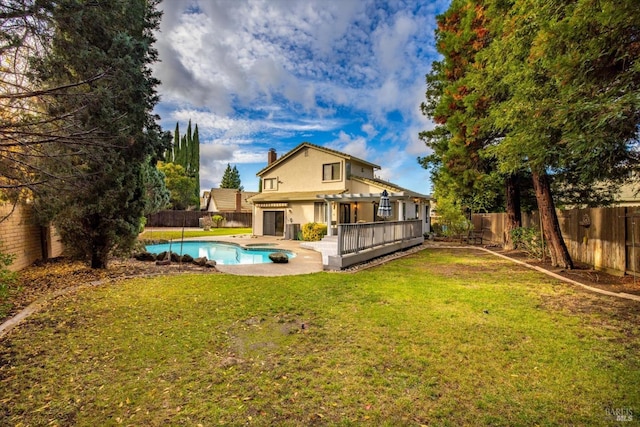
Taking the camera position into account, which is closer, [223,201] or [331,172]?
[331,172]

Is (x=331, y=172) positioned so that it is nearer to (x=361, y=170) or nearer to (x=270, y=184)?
(x=361, y=170)

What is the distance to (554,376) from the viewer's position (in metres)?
3.38

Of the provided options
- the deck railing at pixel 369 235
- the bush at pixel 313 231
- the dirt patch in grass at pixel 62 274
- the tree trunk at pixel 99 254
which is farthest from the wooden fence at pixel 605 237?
the tree trunk at pixel 99 254

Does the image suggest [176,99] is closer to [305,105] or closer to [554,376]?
[305,105]

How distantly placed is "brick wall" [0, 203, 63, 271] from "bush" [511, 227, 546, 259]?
16.6 meters

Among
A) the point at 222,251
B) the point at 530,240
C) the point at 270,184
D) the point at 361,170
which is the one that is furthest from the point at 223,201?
the point at 530,240

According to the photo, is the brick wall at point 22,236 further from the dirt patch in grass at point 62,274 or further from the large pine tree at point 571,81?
the large pine tree at point 571,81

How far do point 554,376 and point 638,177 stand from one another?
8.67 meters

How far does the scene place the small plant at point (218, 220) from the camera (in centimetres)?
3688

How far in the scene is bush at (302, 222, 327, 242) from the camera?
20312 mm

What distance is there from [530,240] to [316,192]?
1373 cm

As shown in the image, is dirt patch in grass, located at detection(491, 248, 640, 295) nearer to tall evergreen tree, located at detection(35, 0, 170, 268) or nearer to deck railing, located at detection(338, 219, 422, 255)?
deck railing, located at detection(338, 219, 422, 255)

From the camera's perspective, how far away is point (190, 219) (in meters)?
38.4

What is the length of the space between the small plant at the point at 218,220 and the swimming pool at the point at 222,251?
52.3 ft
